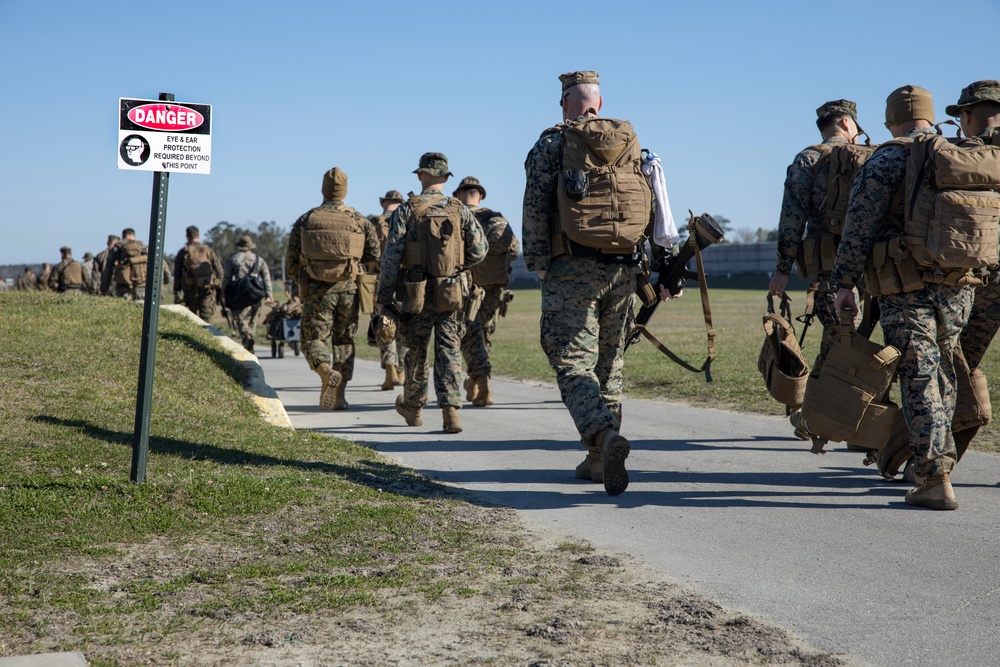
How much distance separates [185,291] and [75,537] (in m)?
13.3

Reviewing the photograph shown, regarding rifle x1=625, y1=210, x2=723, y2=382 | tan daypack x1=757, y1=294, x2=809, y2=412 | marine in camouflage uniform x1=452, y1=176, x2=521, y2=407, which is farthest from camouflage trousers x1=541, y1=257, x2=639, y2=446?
marine in camouflage uniform x1=452, y1=176, x2=521, y2=407

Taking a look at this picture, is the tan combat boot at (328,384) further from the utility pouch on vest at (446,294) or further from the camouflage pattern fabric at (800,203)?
the camouflage pattern fabric at (800,203)

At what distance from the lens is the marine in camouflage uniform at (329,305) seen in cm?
1084

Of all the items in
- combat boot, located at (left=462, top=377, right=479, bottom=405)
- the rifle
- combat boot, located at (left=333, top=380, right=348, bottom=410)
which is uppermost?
the rifle

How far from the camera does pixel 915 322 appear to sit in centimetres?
562

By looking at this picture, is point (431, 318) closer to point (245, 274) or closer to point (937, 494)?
point (937, 494)

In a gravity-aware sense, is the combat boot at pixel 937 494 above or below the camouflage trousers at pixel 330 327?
below

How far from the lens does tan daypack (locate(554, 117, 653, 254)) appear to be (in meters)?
6.13

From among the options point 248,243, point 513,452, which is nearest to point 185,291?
point 248,243

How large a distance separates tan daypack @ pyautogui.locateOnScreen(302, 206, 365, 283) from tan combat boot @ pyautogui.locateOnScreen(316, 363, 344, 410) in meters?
0.96

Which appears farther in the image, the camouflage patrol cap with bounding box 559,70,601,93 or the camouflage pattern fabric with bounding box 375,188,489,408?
the camouflage pattern fabric with bounding box 375,188,489,408

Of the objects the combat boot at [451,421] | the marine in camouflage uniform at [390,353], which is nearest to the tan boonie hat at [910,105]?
the combat boot at [451,421]

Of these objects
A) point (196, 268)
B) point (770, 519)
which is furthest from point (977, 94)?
point (196, 268)

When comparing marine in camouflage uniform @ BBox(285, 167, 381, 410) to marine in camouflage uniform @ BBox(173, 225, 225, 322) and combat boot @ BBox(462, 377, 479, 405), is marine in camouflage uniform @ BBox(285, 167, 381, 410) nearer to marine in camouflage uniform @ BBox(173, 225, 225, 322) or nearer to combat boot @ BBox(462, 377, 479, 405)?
combat boot @ BBox(462, 377, 479, 405)
